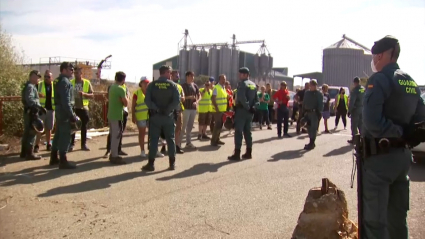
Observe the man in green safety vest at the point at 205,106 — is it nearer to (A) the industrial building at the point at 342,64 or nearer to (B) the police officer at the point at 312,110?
(B) the police officer at the point at 312,110

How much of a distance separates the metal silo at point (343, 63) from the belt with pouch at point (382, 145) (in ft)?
191

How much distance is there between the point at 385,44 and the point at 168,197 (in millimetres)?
3717

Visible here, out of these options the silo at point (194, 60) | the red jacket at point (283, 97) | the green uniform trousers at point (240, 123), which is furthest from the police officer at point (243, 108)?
the silo at point (194, 60)

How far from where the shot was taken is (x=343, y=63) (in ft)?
196

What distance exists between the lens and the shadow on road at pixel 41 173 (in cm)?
680

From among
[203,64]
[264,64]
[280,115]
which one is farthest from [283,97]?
[203,64]

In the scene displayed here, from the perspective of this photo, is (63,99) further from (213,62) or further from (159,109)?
(213,62)

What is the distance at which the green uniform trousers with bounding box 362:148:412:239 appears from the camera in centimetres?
347

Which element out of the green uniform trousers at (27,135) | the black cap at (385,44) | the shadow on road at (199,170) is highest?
the black cap at (385,44)

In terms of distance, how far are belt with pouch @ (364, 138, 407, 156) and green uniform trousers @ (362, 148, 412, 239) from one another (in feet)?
0.12

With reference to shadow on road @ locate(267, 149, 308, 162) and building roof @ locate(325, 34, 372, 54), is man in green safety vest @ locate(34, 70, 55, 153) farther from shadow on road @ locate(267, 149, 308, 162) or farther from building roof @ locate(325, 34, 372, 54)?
building roof @ locate(325, 34, 372, 54)

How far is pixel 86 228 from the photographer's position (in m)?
4.71

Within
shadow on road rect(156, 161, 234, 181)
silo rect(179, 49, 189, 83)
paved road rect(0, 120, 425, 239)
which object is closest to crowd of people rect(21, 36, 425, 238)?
shadow on road rect(156, 161, 234, 181)

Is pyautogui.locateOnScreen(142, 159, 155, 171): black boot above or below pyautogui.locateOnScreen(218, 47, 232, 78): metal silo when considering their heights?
below
